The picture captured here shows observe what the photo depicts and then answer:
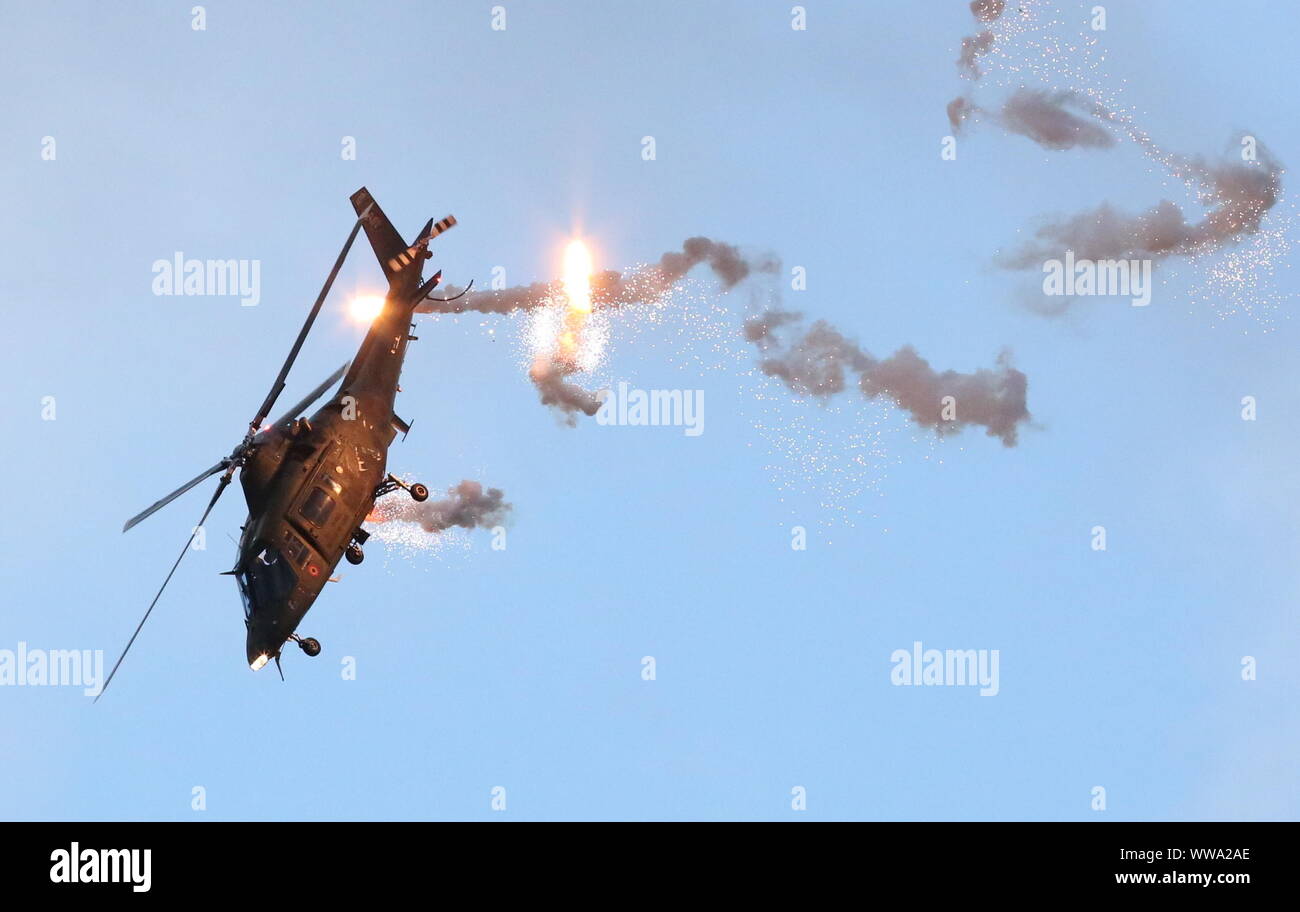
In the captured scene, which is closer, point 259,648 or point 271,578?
point 271,578

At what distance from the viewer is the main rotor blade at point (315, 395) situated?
5925cm

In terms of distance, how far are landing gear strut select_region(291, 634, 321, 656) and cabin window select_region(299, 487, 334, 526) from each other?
11.0ft

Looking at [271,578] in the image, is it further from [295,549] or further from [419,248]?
[419,248]

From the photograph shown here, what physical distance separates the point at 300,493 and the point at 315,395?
140 inches

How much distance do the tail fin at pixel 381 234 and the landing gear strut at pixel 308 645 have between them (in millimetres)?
11572

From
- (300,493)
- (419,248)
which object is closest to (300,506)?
(300,493)

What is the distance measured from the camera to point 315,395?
60.0m

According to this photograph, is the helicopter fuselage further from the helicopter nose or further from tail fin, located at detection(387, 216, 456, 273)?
tail fin, located at detection(387, 216, 456, 273)

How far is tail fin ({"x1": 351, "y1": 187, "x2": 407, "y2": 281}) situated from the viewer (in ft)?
206

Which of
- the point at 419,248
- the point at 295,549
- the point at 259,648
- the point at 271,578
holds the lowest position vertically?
the point at 259,648
